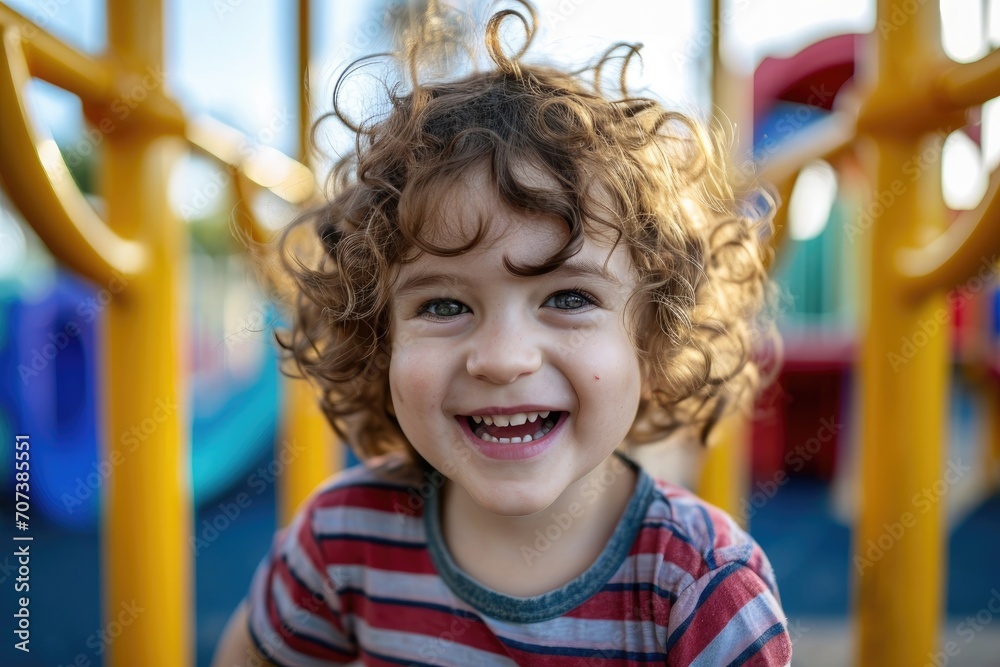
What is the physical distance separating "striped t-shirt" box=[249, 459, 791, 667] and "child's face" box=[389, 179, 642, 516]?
13 cm

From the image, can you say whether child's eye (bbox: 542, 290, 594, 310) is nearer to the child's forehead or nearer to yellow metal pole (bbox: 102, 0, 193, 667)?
the child's forehead

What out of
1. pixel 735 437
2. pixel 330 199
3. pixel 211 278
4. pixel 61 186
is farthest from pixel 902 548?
pixel 211 278

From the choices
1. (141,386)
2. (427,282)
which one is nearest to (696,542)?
(427,282)

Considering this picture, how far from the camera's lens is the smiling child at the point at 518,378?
828mm

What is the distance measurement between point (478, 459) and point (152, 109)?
0.68m

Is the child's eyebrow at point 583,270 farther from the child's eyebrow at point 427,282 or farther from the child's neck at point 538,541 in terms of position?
the child's neck at point 538,541

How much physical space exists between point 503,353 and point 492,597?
310 millimetres

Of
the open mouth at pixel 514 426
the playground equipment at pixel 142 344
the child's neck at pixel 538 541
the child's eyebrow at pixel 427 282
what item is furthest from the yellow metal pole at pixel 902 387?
the playground equipment at pixel 142 344

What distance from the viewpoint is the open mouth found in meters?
0.85

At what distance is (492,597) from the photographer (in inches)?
36.6

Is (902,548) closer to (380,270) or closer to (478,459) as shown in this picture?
(478,459)

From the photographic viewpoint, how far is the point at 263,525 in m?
3.43

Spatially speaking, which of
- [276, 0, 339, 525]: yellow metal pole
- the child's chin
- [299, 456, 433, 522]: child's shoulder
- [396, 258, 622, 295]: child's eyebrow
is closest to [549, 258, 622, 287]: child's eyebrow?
[396, 258, 622, 295]: child's eyebrow

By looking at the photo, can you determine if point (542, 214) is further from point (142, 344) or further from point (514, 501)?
point (142, 344)
